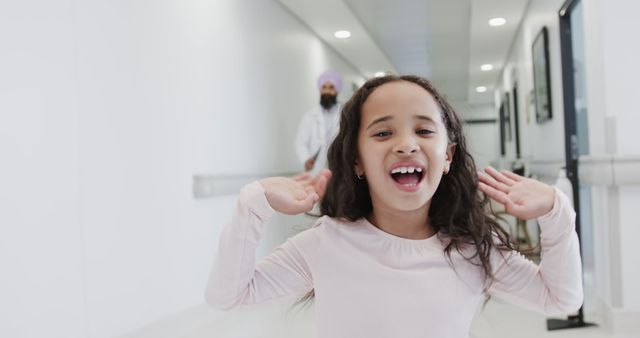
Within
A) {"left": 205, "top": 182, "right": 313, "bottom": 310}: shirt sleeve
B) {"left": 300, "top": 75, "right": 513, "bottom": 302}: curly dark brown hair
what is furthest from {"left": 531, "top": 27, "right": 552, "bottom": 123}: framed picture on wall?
{"left": 205, "top": 182, "right": 313, "bottom": 310}: shirt sleeve

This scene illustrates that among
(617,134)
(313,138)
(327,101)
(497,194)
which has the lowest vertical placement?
(497,194)

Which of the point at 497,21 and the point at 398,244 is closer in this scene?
the point at 398,244

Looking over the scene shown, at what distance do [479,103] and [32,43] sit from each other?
55.0 ft

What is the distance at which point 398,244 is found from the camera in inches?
44.2

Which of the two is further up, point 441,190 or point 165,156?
point 165,156

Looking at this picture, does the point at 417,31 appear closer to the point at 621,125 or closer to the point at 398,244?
the point at 621,125

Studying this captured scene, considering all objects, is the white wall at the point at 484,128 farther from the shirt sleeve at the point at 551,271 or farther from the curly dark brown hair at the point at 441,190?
the shirt sleeve at the point at 551,271

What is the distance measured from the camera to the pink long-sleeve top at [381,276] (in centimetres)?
105

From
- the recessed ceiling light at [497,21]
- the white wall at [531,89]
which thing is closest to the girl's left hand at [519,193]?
the white wall at [531,89]

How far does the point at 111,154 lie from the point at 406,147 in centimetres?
215

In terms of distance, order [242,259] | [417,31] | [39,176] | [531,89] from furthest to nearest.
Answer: [417,31]
[531,89]
[39,176]
[242,259]

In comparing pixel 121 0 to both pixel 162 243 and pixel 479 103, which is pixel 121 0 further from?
pixel 479 103

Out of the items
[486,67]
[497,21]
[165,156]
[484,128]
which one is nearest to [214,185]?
[165,156]

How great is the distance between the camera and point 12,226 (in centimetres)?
224
